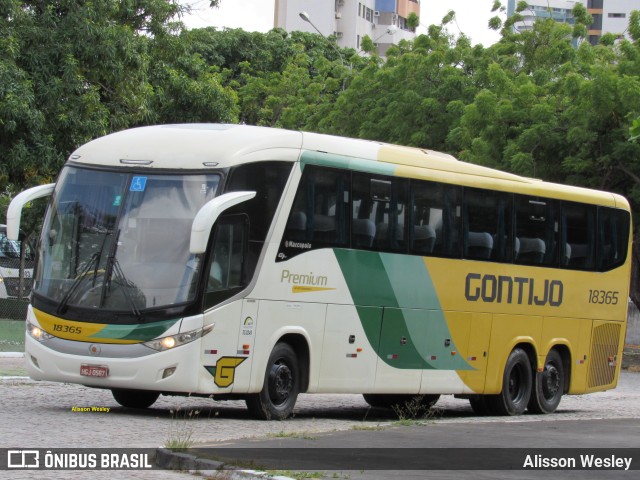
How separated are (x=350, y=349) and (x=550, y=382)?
527 centimetres

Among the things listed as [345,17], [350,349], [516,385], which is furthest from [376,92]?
[345,17]

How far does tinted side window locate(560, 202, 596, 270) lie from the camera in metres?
20.7

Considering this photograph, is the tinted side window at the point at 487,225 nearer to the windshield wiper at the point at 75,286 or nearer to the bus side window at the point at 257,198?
the bus side window at the point at 257,198

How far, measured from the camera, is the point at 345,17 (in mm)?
102438

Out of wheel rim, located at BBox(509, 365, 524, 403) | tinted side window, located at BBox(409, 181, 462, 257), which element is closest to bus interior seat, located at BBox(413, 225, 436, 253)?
tinted side window, located at BBox(409, 181, 462, 257)

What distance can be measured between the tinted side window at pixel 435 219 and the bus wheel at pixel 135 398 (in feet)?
13.5

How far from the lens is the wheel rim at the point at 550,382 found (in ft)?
67.6

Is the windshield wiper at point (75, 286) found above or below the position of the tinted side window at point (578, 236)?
below

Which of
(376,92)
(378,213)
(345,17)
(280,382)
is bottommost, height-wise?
(280,382)

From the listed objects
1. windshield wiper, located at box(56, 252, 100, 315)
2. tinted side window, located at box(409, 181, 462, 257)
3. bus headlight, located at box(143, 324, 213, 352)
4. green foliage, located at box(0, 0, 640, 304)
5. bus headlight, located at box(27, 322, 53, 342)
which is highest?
green foliage, located at box(0, 0, 640, 304)

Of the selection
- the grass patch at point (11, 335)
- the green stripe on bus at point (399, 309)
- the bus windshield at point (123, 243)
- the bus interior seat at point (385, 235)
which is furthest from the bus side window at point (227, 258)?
the grass patch at point (11, 335)

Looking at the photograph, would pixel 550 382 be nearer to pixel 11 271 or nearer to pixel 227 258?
pixel 227 258

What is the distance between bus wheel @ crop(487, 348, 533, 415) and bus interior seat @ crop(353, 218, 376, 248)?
4009 millimetres

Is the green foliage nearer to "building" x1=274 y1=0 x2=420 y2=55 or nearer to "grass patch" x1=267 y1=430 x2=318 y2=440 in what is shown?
"grass patch" x1=267 y1=430 x2=318 y2=440
